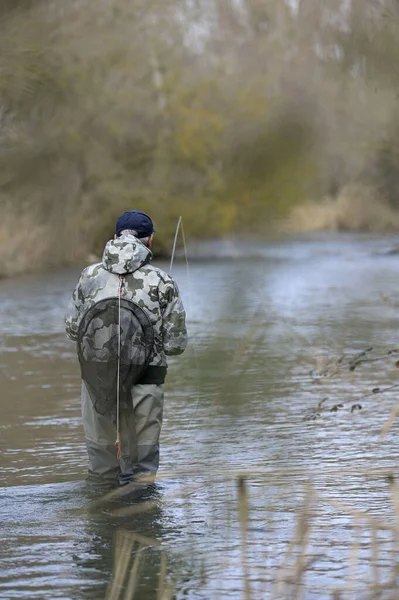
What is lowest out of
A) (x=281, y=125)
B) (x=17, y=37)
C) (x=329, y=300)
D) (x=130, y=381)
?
(x=329, y=300)

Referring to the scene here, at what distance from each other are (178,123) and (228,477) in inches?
1235

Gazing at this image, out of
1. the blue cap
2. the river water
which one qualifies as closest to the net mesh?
the river water

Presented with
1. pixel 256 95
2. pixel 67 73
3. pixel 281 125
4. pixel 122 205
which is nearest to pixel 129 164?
pixel 122 205

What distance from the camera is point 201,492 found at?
770 centimetres

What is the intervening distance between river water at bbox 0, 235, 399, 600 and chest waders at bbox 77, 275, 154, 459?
0.85ft

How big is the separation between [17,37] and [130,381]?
22624mm

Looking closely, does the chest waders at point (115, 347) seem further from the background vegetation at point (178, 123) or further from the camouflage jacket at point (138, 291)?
the background vegetation at point (178, 123)

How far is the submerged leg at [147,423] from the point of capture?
7.43m

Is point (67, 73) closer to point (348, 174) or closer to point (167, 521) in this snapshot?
point (348, 174)

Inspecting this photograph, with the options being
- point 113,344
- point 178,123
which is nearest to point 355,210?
point 178,123

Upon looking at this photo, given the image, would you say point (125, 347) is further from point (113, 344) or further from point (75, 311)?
point (75, 311)

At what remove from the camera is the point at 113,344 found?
7336mm

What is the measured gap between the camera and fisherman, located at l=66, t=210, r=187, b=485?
7.33 metres

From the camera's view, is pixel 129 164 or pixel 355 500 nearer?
pixel 355 500
